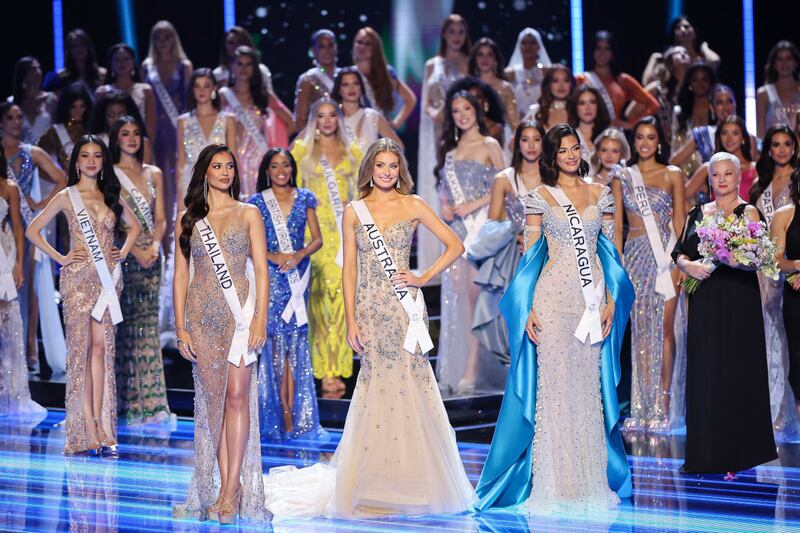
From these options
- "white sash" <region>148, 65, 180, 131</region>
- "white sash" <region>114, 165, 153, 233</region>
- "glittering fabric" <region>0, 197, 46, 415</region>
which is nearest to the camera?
"white sash" <region>114, 165, 153, 233</region>

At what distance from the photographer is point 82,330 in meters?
7.06

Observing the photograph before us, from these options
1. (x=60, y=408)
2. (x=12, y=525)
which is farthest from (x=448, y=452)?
(x=60, y=408)

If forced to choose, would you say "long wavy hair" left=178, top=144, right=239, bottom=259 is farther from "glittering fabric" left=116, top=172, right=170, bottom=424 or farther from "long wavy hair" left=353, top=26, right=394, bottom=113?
"long wavy hair" left=353, top=26, right=394, bottom=113

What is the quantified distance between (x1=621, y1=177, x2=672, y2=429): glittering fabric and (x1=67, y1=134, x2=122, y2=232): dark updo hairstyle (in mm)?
2882

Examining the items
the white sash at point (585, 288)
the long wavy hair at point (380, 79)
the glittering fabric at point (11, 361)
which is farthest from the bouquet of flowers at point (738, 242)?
the glittering fabric at point (11, 361)

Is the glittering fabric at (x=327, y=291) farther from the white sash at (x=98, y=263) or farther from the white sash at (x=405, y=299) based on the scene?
the white sash at (x=405, y=299)

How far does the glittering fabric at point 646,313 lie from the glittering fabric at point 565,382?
1840mm

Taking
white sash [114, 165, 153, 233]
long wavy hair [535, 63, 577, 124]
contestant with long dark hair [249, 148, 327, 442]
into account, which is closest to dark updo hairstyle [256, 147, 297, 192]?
contestant with long dark hair [249, 148, 327, 442]

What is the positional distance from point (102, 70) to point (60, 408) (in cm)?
297

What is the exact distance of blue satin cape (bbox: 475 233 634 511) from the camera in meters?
5.54

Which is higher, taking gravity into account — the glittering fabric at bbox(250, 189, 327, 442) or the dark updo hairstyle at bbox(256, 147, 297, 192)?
the dark updo hairstyle at bbox(256, 147, 297, 192)

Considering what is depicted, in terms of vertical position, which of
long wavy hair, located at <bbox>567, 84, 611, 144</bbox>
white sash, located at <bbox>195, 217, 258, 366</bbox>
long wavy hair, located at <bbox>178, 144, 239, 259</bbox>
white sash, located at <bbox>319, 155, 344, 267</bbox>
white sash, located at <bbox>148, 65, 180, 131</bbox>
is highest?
white sash, located at <bbox>148, 65, 180, 131</bbox>

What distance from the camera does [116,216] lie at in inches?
281

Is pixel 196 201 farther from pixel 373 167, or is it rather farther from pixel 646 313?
pixel 646 313
